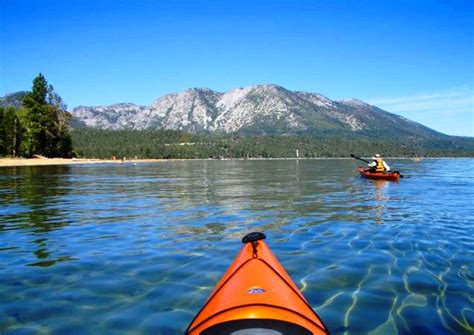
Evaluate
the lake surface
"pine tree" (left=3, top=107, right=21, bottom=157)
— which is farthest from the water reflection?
"pine tree" (left=3, top=107, right=21, bottom=157)

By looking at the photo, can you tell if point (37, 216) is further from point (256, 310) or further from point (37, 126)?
point (37, 126)

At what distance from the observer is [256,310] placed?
4934 mm

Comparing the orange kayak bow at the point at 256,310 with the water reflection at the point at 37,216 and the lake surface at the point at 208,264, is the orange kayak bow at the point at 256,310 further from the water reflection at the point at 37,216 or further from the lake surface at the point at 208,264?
the water reflection at the point at 37,216

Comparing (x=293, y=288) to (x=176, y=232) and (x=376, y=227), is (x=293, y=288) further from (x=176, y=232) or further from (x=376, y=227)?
(x=376, y=227)

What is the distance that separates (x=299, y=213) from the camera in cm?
2056

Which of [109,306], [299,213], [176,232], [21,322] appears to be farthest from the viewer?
[299,213]

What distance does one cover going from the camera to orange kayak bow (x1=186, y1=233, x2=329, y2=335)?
4816mm

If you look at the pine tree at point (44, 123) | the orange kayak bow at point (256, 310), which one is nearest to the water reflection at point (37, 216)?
the orange kayak bow at point (256, 310)

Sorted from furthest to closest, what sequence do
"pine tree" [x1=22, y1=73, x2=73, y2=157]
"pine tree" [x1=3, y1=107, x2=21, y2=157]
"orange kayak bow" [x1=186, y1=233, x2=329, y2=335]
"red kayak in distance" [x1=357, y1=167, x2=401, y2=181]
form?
"pine tree" [x1=22, y1=73, x2=73, y2=157], "pine tree" [x1=3, y1=107, x2=21, y2=157], "red kayak in distance" [x1=357, y1=167, x2=401, y2=181], "orange kayak bow" [x1=186, y1=233, x2=329, y2=335]

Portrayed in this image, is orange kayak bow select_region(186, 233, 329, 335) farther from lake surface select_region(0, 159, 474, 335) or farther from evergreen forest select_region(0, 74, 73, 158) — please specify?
evergreen forest select_region(0, 74, 73, 158)

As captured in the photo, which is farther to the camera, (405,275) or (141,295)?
(405,275)

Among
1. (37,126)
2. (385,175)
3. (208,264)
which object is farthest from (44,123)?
(208,264)

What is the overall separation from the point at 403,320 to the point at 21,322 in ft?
23.2

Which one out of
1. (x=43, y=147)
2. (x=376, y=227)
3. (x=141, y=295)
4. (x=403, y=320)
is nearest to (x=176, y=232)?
(x=141, y=295)
